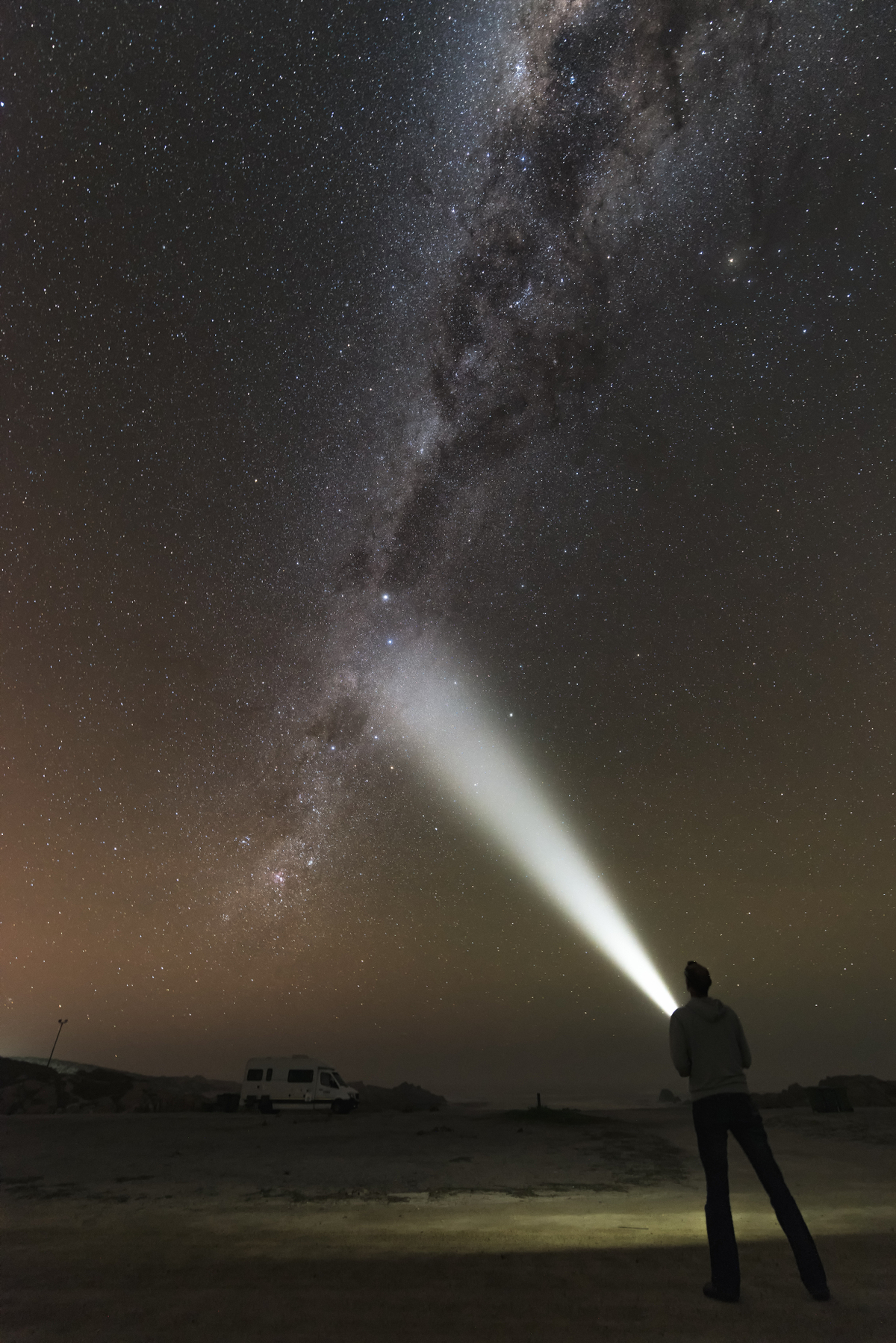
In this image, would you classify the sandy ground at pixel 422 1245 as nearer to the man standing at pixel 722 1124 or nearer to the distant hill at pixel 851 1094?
the man standing at pixel 722 1124

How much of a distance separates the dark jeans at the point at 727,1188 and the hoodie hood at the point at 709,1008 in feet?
1.31

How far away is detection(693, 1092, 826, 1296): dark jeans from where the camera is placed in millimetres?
4016

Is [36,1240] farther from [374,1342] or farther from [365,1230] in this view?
[374,1342]

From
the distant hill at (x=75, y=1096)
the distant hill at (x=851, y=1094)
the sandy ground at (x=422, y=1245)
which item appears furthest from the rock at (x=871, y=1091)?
the distant hill at (x=75, y=1096)

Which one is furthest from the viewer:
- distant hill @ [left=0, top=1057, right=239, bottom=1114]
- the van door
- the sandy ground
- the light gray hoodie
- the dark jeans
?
distant hill @ [left=0, top=1057, right=239, bottom=1114]

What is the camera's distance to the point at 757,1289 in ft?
13.7

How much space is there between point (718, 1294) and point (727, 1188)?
1.70 feet

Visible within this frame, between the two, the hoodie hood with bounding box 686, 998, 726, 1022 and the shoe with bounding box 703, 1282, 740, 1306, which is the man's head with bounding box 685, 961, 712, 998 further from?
the shoe with bounding box 703, 1282, 740, 1306

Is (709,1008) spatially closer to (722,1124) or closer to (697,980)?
(697,980)

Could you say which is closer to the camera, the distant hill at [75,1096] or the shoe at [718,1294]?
the shoe at [718,1294]

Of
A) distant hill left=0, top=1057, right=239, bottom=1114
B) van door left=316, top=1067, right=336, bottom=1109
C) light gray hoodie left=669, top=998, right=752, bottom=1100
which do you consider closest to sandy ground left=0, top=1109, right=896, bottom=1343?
light gray hoodie left=669, top=998, right=752, bottom=1100

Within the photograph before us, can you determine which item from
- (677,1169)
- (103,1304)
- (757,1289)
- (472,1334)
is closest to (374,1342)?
(472,1334)

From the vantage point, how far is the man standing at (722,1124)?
4.04 m

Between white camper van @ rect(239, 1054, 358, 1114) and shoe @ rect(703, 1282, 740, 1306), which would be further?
white camper van @ rect(239, 1054, 358, 1114)
